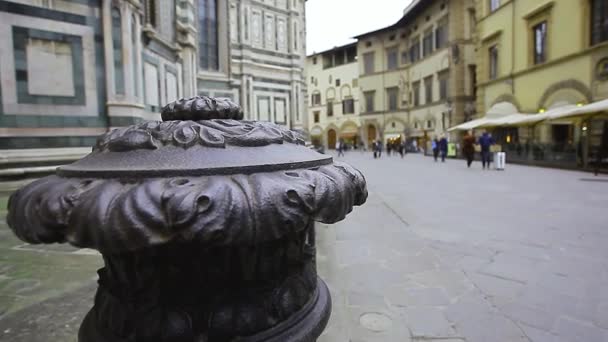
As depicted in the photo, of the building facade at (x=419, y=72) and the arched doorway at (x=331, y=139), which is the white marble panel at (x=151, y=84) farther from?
the arched doorway at (x=331, y=139)

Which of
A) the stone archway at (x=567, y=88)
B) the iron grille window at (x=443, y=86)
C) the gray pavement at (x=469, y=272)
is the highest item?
the iron grille window at (x=443, y=86)

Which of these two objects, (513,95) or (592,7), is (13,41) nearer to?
(592,7)

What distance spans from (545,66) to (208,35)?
1436 cm

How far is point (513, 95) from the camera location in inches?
686

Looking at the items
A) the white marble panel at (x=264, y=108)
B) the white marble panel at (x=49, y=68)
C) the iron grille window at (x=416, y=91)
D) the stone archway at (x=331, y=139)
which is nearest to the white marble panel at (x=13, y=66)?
the white marble panel at (x=49, y=68)

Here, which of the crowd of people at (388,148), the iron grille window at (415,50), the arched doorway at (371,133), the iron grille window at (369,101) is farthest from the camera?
the arched doorway at (371,133)

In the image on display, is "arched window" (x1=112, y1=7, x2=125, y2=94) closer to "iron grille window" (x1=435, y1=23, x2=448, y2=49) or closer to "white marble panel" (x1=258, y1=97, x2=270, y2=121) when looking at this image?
"white marble panel" (x1=258, y1=97, x2=270, y2=121)

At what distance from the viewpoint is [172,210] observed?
0.81m

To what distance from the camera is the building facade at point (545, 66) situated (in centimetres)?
1285

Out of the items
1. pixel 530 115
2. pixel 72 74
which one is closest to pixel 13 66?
pixel 72 74

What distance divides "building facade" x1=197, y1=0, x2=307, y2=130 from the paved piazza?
8972 mm

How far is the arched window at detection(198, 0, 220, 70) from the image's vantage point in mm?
12047

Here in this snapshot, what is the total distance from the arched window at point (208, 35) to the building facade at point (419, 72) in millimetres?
16562

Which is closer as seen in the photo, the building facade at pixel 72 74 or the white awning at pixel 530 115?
the building facade at pixel 72 74
